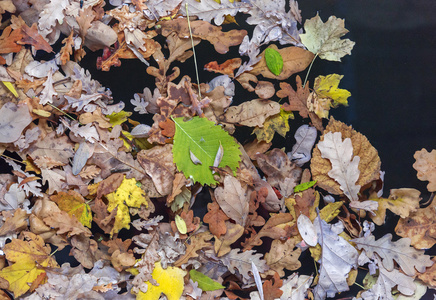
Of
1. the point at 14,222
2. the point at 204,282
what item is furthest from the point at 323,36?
the point at 14,222

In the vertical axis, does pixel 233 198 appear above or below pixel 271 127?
below

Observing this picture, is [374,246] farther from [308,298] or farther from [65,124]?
[65,124]

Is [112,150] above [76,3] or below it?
below

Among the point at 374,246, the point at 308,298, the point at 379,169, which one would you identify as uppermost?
the point at 379,169

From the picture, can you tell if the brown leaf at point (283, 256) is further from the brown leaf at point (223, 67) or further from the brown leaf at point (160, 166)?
the brown leaf at point (223, 67)

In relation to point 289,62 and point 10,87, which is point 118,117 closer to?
point 10,87

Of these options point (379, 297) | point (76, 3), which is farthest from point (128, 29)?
point (379, 297)
